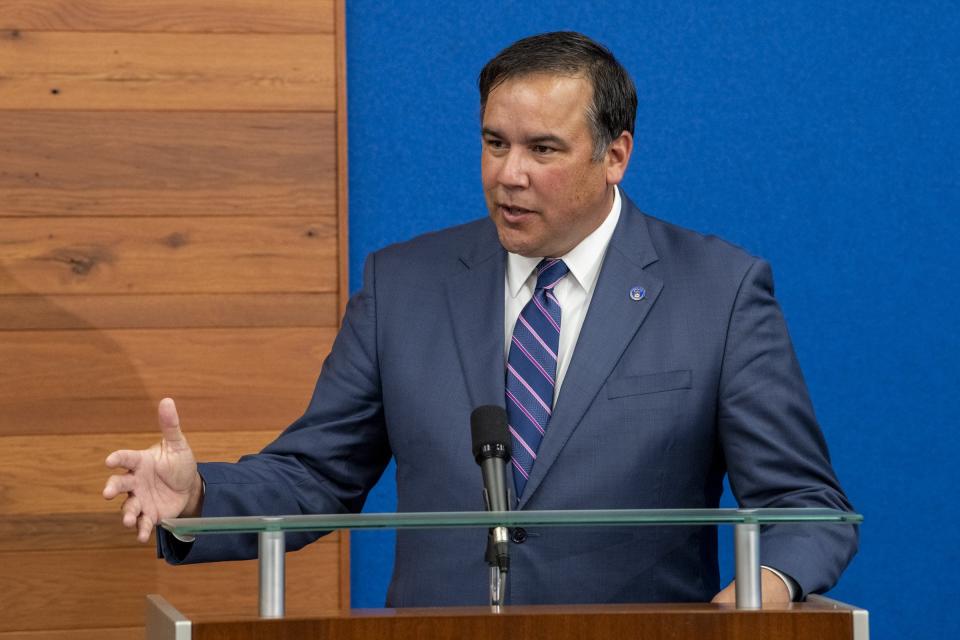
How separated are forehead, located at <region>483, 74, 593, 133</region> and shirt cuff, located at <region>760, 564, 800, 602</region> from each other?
0.70 m

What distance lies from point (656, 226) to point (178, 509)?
84cm

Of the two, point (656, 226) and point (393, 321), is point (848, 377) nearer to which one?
point (656, 226)

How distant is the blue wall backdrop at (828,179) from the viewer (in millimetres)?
2805

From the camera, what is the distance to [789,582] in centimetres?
158

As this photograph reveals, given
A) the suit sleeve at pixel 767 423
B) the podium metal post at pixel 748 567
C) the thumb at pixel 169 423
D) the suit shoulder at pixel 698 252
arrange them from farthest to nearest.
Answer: the suit shoulder at pixel 698 252
the suit sleeve at pixel 767 423
the thumb at pixel 169 423
the podium metal post at pixel 748 567

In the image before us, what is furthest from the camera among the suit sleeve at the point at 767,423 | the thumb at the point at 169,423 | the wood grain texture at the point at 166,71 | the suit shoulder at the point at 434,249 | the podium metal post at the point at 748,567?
the wood grain texture at the point at 166,71

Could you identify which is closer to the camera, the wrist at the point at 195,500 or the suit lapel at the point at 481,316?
the wrist at the point at 195,500

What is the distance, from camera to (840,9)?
9.59 ft

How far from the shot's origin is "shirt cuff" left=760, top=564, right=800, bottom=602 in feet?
5.16

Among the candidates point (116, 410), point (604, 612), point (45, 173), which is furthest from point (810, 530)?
point (45, 173)

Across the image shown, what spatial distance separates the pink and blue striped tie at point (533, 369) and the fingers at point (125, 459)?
0.52m

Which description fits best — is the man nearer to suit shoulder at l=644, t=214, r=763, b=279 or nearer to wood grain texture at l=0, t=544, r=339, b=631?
suit shoulder at l=644, t=214, r=763, b=279

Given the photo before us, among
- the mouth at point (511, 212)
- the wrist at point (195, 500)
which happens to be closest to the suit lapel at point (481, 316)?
the mouth at point (511, 212)

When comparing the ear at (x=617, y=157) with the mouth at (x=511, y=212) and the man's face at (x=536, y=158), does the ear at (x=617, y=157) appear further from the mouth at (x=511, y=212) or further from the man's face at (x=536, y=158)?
the mouth at (x=511, y=212)
